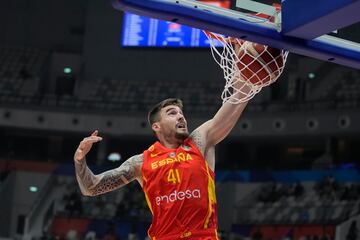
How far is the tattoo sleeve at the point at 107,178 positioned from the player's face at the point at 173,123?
26cm

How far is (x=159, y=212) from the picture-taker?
4203mm

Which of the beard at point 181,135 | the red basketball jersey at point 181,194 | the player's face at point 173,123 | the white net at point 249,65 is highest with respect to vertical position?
the white net at point 249,65

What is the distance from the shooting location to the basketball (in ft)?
14.4

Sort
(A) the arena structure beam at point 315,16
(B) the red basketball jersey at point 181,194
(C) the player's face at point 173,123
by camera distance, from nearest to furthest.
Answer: (A) the arena structure beam at point 315,16
(B) the red basketball jersey at point 181,194
(C) the player's face at point 173,123

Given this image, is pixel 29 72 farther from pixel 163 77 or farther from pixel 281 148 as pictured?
pixel 281 148

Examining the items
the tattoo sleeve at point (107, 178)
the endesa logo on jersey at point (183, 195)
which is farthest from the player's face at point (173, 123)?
the endesa logo on jersey at point (183, 195)

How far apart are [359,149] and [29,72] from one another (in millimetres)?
13724

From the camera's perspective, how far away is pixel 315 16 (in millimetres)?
3984

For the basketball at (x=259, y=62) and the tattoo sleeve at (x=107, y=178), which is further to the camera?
the basketball at (x=259, y=62)

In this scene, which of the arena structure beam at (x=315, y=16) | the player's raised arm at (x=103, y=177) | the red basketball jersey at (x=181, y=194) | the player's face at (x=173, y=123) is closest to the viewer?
the arena structure beam at (x=315, y=16)

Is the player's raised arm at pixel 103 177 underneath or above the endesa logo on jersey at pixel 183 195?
above

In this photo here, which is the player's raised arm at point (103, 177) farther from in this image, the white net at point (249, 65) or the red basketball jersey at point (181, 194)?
the white net at point (249, 65)

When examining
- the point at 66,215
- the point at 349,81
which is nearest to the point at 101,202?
the point at 66,215

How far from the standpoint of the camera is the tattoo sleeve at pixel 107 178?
13.9 feet
